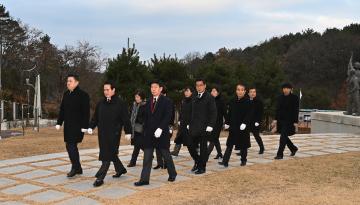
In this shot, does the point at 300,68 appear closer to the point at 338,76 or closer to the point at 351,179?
the point at 338,76

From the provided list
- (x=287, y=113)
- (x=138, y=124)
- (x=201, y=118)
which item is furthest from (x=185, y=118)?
(x=287, y=113)

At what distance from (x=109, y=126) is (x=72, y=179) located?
1.15 m

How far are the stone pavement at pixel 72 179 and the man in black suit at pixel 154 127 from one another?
320mm

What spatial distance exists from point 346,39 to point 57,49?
109ft

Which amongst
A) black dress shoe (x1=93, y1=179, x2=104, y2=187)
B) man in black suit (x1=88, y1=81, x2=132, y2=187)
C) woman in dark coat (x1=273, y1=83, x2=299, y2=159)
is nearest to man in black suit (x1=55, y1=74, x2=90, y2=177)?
man in black suit (x1=88, y1=81, x2=132, y2=187)

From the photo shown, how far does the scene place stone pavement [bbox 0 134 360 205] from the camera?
5.55 metres

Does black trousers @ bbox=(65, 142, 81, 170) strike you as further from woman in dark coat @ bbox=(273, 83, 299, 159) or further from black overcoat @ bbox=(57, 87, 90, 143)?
woman in dark coat @ bbox=(273, 83, 299, 159)

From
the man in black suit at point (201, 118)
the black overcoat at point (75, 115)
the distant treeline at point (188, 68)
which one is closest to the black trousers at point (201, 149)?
the man in black suit at point (201, 118)

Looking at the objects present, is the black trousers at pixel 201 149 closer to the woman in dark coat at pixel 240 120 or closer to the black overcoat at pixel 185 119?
the black overcoat at pixel 185 119

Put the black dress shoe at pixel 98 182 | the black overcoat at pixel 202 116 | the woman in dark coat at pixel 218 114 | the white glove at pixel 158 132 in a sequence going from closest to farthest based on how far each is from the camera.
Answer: the white glove at pixel 158 132 < the black dress shoe at pixel 98 182 < the black overcoat at pixel 202 116 < the woman in dark coat at pixel 218 114

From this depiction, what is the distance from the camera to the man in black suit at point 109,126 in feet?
20.0

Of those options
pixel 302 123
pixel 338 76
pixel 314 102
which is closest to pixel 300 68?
pixel 338 76

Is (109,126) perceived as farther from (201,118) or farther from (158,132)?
(201,118)

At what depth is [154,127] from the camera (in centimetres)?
617
